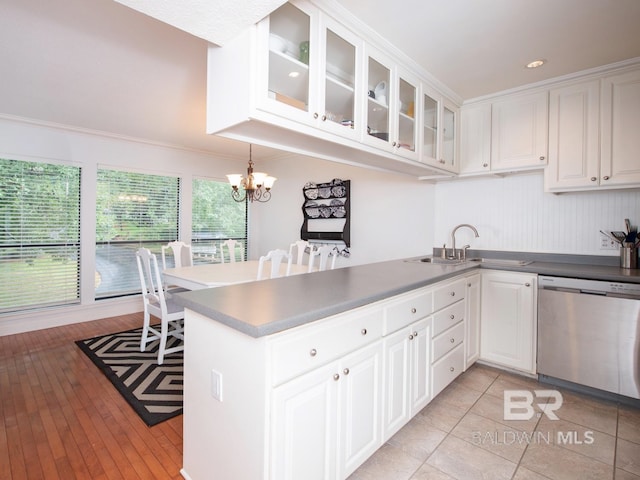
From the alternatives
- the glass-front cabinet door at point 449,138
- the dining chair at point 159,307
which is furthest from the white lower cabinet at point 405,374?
the dining chair at point 159,307

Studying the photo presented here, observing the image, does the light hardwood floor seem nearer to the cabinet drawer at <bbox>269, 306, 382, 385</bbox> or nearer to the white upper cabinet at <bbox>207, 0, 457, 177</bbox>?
the cabinet drawer at <bbox>269, 306, 382, 385</bbox>

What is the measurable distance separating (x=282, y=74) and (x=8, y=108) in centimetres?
350

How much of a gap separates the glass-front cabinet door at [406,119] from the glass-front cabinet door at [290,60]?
2.70 feet

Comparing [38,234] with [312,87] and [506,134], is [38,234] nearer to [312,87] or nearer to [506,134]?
[312,87]

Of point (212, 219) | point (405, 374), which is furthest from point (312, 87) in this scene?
point (212, 219)

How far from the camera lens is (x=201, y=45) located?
2123mm

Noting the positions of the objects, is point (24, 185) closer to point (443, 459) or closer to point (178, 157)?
point (178, 157)

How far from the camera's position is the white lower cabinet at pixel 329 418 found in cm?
115

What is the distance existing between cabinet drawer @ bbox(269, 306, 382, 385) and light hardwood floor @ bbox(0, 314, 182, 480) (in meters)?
1.00

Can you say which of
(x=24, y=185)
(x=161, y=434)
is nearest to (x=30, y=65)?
(x=24, y=185)

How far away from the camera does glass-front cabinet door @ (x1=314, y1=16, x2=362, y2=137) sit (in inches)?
66.7

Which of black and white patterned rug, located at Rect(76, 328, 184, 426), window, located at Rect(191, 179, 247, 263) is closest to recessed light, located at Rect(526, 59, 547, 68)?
black and white patterned rug, located at Rect(76, 328, 184, 426)

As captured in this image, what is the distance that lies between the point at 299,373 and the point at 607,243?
2.74m

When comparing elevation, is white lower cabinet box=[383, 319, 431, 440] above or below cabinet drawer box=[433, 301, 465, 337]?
below
